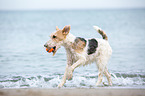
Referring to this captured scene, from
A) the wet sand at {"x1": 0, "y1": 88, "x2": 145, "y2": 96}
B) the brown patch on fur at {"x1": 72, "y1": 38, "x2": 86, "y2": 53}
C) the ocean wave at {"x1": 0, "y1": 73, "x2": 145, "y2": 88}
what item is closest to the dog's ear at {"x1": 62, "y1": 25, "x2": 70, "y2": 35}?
the brown patch on fur at {"x1": 72, "y1": 38, "x2": 86, "y2": 53}

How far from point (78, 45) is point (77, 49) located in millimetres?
92

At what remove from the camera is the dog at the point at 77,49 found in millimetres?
5035

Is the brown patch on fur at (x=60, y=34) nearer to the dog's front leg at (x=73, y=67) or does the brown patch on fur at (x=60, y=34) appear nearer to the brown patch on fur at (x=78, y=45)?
the brown patch on fur at (x=78, y=45)

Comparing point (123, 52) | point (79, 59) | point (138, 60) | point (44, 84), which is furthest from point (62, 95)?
point (123, 52)

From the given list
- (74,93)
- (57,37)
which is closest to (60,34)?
(57,37)

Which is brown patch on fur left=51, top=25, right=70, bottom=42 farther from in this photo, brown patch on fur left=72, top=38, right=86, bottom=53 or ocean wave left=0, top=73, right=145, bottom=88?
ocean wave left=0, top=73, right=145, bottom=88

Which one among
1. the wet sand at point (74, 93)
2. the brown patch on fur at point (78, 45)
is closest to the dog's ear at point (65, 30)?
the brown patch on fur at point (78, 45)

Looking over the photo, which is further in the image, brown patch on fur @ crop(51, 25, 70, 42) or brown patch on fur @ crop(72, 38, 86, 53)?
brown patch on fur @ crop(72, 38, 86, 53)

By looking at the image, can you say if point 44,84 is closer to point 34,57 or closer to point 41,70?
point 41,70

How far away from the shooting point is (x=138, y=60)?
31.1 ft

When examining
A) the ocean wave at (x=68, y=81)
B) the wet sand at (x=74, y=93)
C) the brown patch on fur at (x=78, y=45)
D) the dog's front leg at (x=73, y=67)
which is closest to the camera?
the wet sand at (x=74, y=93)

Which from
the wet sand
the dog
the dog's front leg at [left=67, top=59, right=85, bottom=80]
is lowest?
the wet sand

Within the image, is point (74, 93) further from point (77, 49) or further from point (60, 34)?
point (60, 34)

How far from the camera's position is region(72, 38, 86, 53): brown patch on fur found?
5172 millimetres
